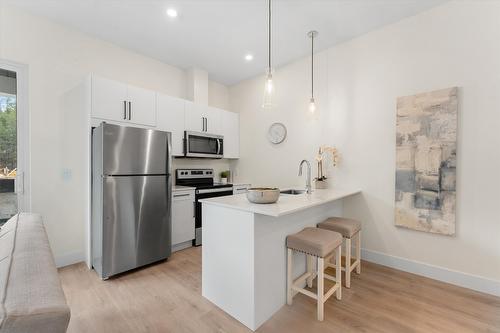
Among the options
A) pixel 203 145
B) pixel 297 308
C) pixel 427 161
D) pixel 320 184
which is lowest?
pixel 297 308

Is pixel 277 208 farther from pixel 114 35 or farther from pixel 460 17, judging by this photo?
pixel 114 35

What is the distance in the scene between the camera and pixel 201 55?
11.7 feet

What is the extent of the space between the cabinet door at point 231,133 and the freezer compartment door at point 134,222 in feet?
5.43

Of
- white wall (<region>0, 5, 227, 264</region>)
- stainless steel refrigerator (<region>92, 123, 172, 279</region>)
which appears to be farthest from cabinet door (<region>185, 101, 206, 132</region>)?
A: white wall (<region>0, 5, 227, 264</region>)

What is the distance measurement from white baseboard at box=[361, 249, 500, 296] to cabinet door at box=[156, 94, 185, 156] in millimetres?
3090

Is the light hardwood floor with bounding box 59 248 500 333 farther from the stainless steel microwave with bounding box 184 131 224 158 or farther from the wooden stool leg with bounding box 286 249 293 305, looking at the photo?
the stainless steel microwave with bounding box 184 131 224 158

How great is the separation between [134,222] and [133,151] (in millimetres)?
841

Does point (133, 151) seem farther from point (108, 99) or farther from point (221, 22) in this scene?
point (221, 22)

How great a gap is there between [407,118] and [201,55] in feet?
9.81

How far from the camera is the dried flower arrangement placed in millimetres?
3238

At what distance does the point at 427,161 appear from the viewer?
8.28 feet

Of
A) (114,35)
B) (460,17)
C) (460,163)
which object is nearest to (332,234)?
(460,163)

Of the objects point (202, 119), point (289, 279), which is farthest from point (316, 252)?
point (202, 119)

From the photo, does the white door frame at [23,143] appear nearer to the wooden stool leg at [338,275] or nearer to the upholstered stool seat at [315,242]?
the upholstered stool seat at [315,242]
